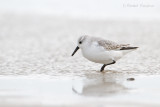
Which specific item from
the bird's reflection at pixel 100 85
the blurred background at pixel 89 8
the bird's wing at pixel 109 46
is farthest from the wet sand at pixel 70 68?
the blurred background at pixel 89 8

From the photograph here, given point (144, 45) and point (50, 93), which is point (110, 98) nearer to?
point (50, 93)

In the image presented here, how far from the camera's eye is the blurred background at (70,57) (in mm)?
4953

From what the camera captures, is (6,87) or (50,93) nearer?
(50,93)

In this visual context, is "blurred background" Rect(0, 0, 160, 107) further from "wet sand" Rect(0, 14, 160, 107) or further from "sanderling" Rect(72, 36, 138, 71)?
"sanderling" Rect(72, 36, 138, 71)

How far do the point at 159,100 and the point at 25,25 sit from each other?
26.4 ft

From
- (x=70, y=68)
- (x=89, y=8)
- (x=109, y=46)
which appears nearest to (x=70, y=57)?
(x=70, y=68)

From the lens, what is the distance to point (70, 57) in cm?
814

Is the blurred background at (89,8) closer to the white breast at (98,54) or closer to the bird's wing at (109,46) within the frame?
the bird's wing at (109,46)

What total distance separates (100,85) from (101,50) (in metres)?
1.39

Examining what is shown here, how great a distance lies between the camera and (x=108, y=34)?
35.3ft

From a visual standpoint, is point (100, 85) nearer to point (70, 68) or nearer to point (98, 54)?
point (98, 54)

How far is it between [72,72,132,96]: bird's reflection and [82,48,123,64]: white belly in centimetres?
35

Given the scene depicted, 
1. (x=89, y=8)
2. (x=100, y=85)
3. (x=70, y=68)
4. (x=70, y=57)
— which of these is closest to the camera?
(x=100, y=85)

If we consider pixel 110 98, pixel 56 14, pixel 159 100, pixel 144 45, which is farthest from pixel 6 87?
pixel 56 14
